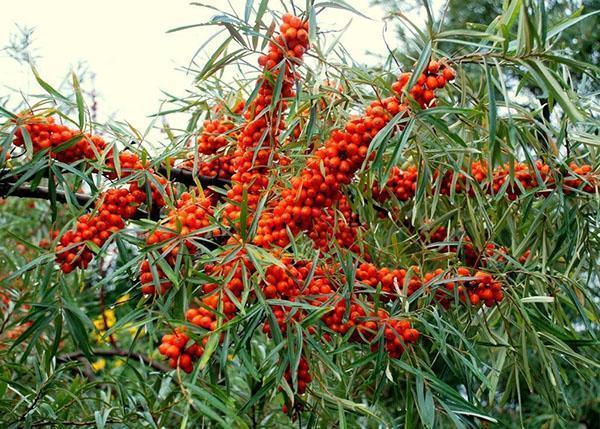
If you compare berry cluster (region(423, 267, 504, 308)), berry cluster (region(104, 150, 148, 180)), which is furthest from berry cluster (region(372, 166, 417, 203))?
berry cluster (region(104, 150, 148, 180))

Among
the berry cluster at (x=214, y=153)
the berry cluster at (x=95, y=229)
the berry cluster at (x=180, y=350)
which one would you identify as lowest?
the berry cluster at (x=180, y=350)

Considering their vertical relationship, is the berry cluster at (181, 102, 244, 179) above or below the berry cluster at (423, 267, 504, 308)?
above

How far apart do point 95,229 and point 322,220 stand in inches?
7.7

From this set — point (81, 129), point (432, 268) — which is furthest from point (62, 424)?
point (432, 268)

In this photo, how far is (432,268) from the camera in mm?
855

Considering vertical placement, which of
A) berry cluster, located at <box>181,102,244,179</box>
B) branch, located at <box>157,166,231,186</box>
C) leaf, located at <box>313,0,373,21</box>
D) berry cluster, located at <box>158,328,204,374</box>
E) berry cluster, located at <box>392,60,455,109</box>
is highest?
leaf, located at <box>313,0,373,21</box>

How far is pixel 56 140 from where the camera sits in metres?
0.73

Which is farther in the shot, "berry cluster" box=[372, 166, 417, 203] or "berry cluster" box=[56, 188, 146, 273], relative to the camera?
"berry cluster" box=[372, 166, 417, 203]

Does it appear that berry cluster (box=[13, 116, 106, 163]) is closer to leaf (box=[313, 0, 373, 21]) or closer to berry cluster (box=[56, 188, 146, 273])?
berry cluster (box=[56, 188, 146, 273])

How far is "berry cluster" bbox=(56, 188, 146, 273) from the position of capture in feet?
2.25

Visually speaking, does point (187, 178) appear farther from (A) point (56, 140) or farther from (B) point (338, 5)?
(B) point (338, 5)

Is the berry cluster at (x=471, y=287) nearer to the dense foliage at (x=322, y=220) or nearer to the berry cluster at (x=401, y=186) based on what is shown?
the dense foliage at (x=322, y=220)

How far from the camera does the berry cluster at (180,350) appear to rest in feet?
1.97

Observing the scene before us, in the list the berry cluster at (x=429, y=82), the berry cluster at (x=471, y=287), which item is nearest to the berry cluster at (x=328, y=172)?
the berry cluster at (x=429, y=82)
